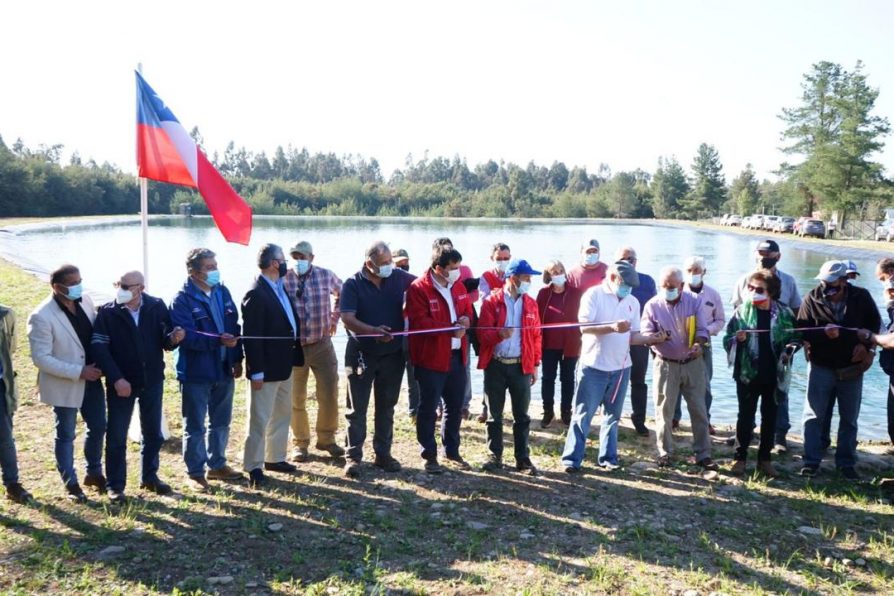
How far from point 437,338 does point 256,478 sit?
1.82 m

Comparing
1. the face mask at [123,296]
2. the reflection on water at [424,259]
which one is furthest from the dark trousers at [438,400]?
the reflection on water at [424,259]

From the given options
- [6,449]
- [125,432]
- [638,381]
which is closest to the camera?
[6,449]

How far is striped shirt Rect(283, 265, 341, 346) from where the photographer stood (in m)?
6.27

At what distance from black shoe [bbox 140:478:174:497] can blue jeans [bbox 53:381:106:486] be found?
0.34 m

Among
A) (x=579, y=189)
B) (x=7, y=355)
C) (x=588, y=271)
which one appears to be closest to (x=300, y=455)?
(x=7, y=355)

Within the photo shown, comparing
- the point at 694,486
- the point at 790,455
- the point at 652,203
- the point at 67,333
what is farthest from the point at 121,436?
the point at 652,203

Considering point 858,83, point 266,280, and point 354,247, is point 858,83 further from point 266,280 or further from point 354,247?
point 266,280

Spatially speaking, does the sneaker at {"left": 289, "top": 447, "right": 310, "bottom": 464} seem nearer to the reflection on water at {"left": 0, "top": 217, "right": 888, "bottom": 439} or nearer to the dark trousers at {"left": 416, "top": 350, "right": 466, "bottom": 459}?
the dark trousers at {"left": 416, "top": 350, "right": 466, "bottom": 459}

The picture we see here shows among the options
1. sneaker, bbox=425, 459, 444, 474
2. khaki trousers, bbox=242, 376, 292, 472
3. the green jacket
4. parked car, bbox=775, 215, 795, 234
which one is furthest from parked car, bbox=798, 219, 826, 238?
Result: the green jacket

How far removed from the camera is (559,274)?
738 cm

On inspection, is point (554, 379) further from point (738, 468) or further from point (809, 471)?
point (809, 471)

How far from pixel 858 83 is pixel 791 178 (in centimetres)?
1032

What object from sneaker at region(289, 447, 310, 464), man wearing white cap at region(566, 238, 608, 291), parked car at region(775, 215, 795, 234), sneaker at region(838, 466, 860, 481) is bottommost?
sneaker at region(289, 447, 310, 464)

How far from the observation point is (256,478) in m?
5.53
